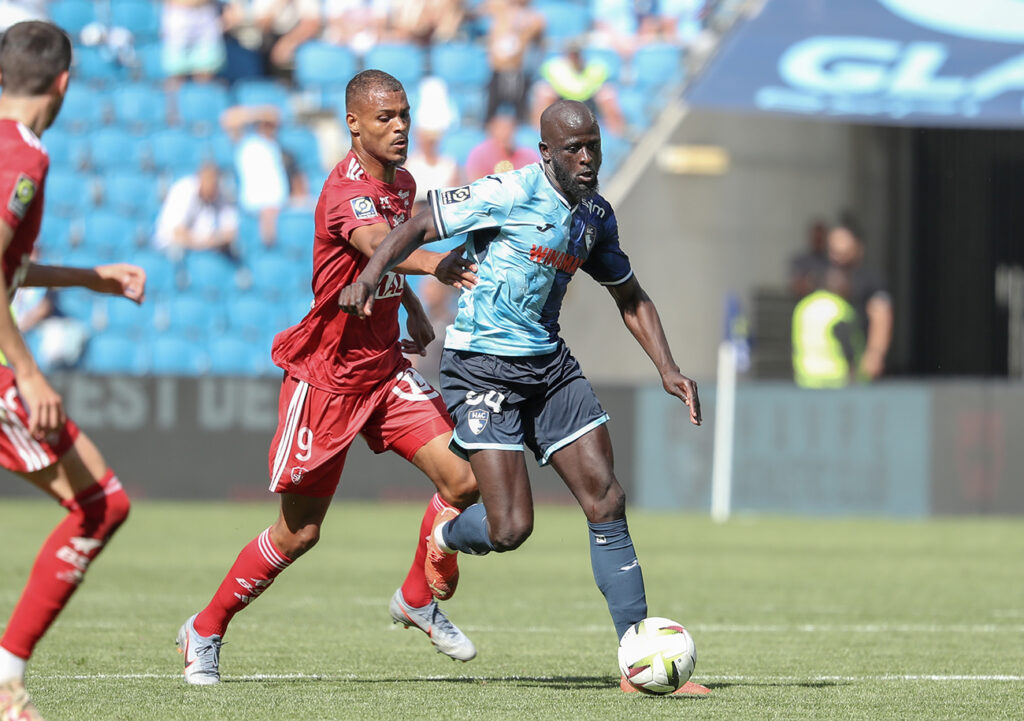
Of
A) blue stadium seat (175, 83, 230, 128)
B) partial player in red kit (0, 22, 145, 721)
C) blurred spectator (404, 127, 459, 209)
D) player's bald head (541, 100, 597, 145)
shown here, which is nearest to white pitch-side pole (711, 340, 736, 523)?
blurred spectator (404, 127, 459, 209)

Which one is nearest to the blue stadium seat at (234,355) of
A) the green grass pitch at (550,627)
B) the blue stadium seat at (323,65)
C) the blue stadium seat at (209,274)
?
the blue stadium seat at (209,274)

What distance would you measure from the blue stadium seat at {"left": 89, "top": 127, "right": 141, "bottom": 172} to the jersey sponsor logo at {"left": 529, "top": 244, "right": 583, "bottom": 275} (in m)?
12.8

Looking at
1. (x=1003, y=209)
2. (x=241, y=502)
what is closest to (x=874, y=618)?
(x=241, y=502)

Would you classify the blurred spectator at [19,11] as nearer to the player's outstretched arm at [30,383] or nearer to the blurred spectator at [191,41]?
the blurred spectator at [191,41]

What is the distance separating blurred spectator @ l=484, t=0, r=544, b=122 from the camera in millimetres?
18672

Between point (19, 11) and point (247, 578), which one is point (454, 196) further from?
point (19, 11)

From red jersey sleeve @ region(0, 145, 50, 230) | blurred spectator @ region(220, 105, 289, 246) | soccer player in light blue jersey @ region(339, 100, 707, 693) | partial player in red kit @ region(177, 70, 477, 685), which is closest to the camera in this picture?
red jersey sleeve @ region(0, 145, 50, 230)

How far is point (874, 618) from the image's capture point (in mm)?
9062

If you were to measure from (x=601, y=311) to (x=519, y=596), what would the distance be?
810cm

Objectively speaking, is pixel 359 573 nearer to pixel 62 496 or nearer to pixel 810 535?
pixel 810 535

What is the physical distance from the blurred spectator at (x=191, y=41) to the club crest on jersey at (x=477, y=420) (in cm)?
1324

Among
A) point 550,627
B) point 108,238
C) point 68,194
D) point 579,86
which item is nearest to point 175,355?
point 108,238

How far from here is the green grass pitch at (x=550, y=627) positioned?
19.6 feet

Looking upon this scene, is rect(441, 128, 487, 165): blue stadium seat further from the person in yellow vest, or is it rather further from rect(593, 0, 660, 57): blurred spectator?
the person in yellow vest
